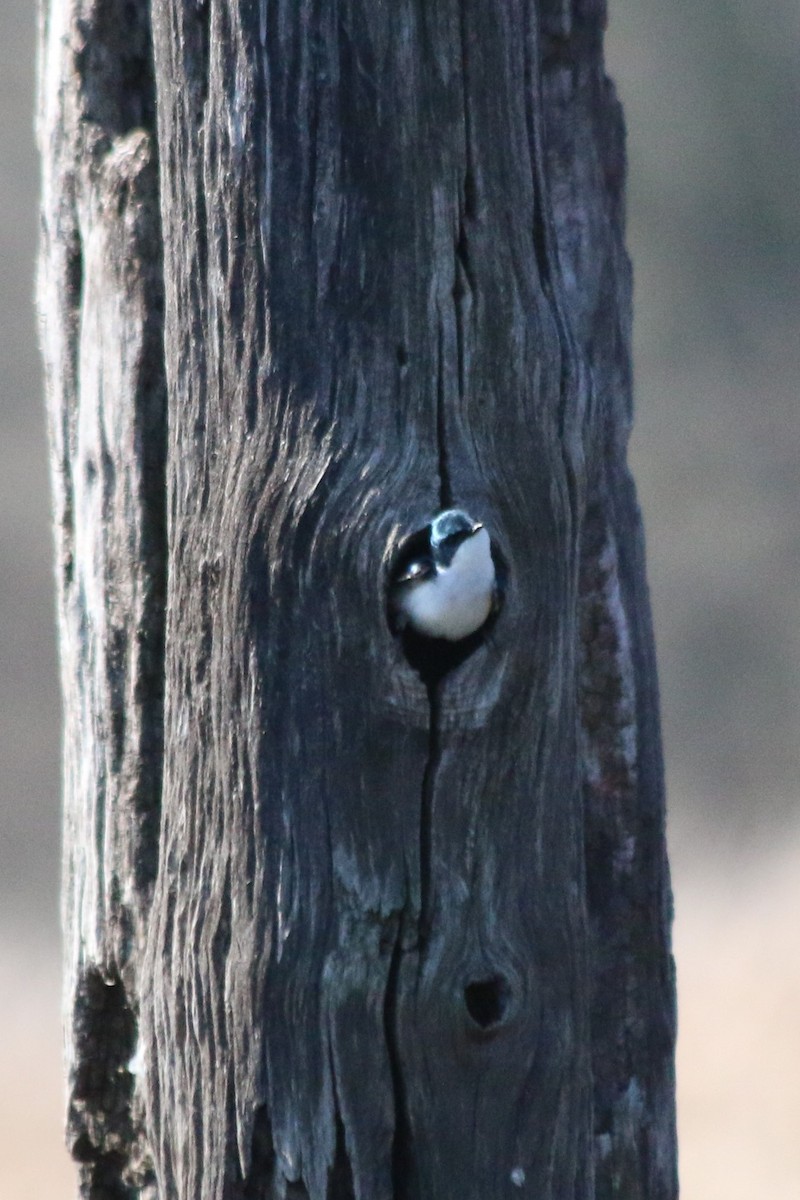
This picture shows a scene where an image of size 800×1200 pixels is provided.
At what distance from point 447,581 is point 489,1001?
1.33 feet

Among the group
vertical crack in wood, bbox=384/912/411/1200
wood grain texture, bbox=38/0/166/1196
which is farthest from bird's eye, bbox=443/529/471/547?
wood grain texture, bbox=38/0/166/1196

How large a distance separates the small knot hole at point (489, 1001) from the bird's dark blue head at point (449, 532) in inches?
15.8

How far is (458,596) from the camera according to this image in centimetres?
148

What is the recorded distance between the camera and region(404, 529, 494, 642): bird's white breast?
148 cm

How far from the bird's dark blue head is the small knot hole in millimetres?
401

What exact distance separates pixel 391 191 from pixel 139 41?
0.53m

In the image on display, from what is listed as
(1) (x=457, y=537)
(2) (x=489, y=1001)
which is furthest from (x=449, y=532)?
(2) (x=489, y=1001)

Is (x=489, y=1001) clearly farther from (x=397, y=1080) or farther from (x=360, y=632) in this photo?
(x=360, y=632)

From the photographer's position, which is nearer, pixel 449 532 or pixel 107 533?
pixel 449 532

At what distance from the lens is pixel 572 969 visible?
5.33 ft

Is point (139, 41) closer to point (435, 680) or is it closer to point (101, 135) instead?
point (101, 135)

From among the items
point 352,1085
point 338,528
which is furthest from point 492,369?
point 352,1085

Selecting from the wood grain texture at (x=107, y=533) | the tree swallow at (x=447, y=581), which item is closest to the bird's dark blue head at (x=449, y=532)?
the tree swallow at (x=447, y=581)

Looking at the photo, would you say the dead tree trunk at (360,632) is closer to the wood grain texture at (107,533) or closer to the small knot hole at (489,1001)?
the small knot hole at (489,1001)
